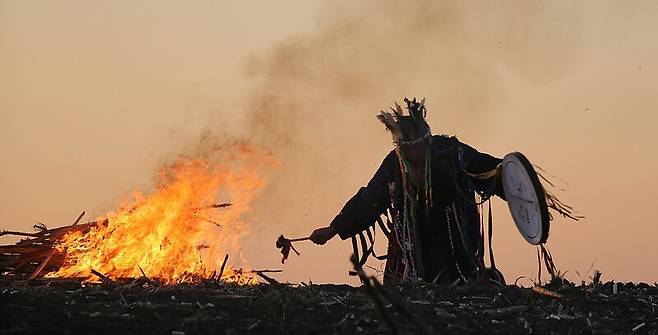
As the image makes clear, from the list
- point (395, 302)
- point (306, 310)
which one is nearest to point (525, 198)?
point (306, 310)

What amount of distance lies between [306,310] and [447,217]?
4.19 metres

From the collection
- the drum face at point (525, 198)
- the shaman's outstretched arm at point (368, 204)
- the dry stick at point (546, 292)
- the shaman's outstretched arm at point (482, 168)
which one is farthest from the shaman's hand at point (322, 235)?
the dry stick at point (546, 292)

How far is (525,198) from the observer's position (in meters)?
8.82

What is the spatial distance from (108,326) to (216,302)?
116 cm

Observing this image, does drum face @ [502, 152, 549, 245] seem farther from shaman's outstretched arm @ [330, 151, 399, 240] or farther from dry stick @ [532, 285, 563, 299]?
shaman's outstretched arm @ [330, 151, 399, 240]

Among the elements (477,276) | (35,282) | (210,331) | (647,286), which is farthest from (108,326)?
(647,286)

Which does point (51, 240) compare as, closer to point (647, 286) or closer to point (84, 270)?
point (84, 270)

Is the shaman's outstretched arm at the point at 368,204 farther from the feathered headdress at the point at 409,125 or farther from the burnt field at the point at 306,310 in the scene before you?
the burnt field at the point at 306,310

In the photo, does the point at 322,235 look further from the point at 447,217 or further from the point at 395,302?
the point at 395,302

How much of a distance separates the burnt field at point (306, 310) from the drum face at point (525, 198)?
0.83 metres

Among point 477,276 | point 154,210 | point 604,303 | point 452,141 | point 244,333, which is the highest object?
point 452,141

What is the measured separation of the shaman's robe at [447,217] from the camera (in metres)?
9.54

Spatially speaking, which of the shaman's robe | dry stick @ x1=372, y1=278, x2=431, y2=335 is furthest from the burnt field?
the shaman's robe

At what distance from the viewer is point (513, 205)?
30.3ft
